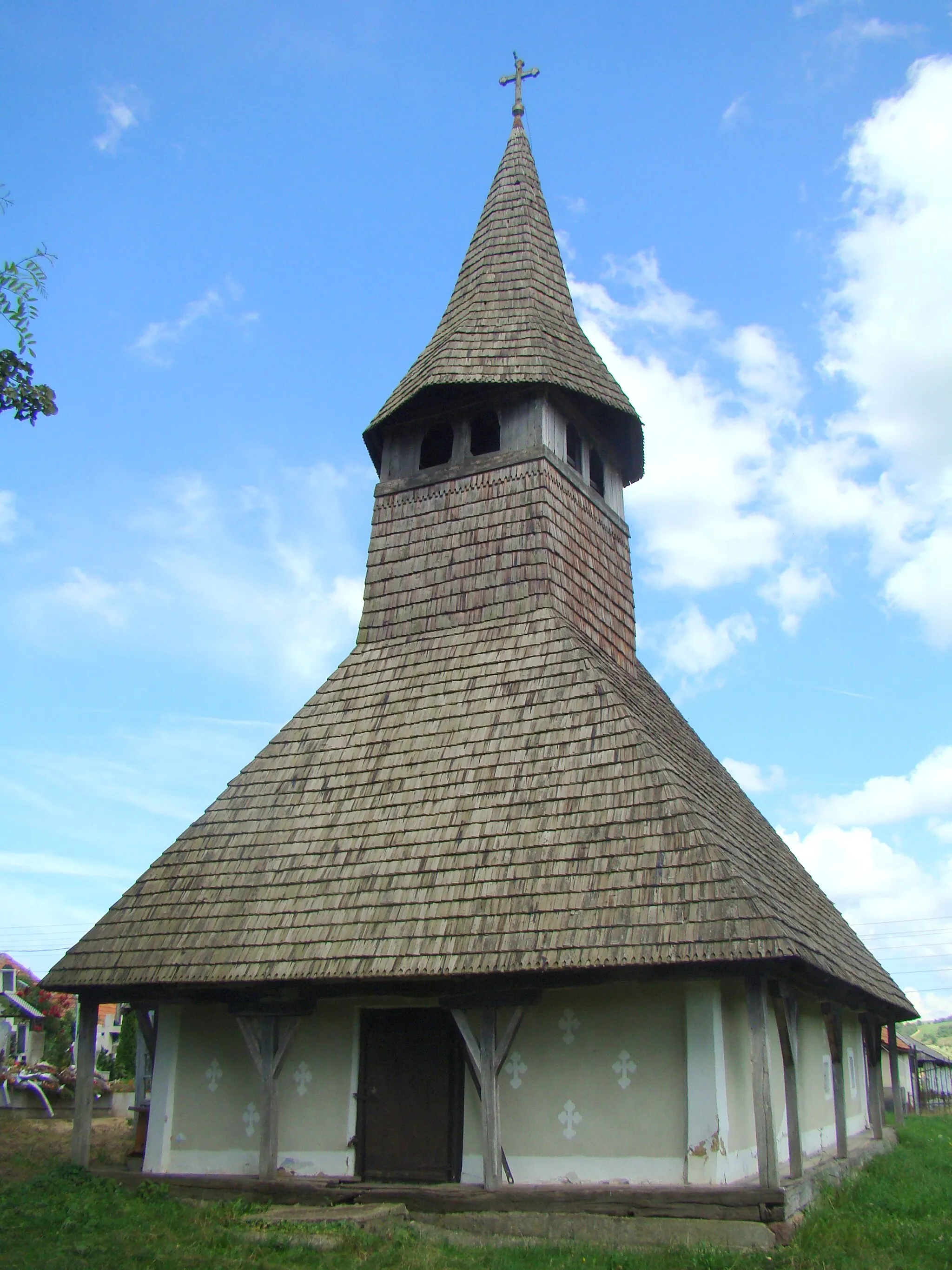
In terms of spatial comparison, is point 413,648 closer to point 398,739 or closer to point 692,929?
point 398,739

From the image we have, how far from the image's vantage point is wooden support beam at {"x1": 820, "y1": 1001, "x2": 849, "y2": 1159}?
11.7 meters

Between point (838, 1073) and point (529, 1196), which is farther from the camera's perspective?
point (838, 1073)

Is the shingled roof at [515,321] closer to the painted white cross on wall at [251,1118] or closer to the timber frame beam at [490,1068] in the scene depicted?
the timber frame beam at [490,1068]

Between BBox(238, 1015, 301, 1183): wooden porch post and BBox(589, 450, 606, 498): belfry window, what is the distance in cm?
856

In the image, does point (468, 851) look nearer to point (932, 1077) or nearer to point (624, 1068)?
point (624, 1068)

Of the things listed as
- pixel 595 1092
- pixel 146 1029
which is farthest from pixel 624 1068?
pixel 146 1029

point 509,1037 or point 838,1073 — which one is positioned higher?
point 509,1037

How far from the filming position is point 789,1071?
9.57 m

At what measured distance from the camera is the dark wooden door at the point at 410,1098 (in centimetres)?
942

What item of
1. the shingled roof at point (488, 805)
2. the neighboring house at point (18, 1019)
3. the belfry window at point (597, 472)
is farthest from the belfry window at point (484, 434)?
the neighboring house at point (18, 1019)

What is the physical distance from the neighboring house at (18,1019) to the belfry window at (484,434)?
18.4m

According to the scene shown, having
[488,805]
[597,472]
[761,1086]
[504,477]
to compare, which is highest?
[597,472]

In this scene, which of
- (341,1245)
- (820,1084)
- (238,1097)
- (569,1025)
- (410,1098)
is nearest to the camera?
(341,1245)

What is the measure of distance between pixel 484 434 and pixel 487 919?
754 centimetres
